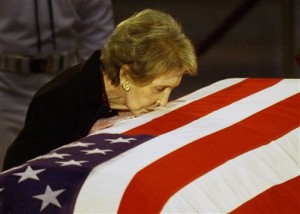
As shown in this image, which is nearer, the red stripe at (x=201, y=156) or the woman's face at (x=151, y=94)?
the red stripe at (x=201, y=156)

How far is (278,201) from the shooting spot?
2773 millimetres

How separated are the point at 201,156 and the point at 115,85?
2.20 feet

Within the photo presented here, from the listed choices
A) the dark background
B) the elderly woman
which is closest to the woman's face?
the elderly woman

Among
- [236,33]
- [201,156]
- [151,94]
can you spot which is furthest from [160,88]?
[236,33]

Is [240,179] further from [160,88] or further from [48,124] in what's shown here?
[48,124]

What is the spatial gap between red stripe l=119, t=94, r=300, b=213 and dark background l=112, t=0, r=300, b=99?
107 inches

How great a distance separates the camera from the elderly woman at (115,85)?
3166 mm

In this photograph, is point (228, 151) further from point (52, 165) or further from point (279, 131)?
point (52, 165)

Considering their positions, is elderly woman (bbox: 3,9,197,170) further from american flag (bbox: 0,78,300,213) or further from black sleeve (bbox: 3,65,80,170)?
american flag (bbox: 0,78,300,213)

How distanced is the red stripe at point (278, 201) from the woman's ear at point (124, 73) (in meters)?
0.65

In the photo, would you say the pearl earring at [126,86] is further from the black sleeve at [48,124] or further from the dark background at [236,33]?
the dark background at [236,33]

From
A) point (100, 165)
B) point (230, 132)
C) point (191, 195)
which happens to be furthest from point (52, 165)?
point (230, 132)

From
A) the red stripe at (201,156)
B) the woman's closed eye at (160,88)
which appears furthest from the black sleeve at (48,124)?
the red stripe at (201,156)

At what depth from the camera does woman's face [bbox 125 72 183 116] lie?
3205mm
